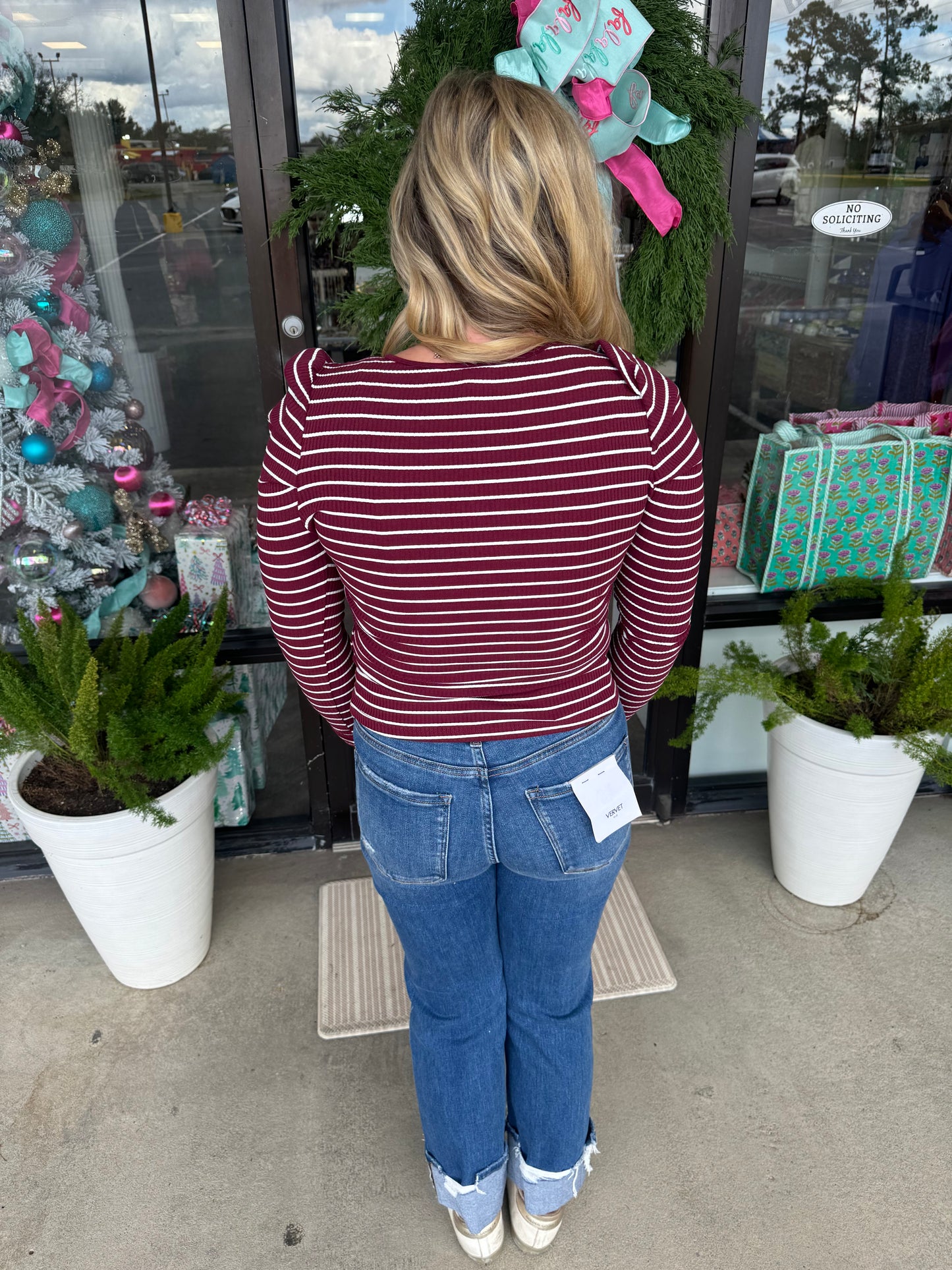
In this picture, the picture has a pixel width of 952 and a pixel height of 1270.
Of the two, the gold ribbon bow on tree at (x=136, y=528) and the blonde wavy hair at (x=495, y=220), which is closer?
the blonde wavy hair at (x=495, y=220)

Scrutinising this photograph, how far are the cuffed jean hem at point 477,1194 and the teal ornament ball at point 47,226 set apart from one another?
1931 millimetres

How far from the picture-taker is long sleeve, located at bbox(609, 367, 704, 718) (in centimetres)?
105

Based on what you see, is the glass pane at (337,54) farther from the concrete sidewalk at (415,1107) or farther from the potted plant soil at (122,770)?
the concrete sidewalk at (415,1107)

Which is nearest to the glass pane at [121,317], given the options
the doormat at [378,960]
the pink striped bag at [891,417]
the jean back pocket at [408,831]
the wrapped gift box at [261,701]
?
the wrapped gift box at [261,701]

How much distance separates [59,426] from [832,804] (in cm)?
196

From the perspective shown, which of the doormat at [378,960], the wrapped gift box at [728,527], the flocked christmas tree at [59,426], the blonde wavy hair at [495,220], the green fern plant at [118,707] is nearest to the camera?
the blonde wavy hair at [495,220]

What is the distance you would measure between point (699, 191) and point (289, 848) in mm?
1851

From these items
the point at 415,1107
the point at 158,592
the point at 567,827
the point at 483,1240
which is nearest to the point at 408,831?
the point at 567,827

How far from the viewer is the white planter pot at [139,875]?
1.76m

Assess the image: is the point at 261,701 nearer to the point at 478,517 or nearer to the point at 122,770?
the point at 122,770

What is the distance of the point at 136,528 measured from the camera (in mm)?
2152

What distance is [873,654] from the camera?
198cm

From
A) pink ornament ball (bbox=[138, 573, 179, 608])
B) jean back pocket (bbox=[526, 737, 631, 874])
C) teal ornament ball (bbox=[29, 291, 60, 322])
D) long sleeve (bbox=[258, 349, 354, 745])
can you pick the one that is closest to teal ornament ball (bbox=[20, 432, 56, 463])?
teal ornament ball (bbox=[29, 291, 60, 322])

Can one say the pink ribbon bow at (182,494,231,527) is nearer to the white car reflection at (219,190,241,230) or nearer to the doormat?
the white car reflection at (219,190,241,230)
